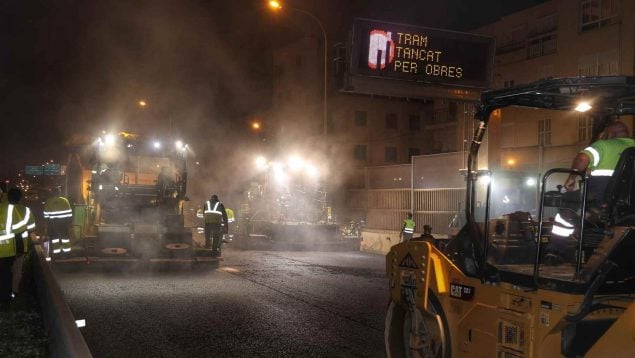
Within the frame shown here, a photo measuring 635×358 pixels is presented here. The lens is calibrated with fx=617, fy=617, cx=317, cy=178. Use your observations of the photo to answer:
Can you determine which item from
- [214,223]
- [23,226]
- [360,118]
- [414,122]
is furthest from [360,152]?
[23,226]

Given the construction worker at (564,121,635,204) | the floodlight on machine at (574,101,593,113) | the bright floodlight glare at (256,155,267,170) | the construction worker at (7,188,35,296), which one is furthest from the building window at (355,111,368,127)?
the construction worker at (564,121,635,204)

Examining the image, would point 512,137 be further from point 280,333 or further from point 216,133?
point 280,333

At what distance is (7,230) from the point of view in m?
8.27

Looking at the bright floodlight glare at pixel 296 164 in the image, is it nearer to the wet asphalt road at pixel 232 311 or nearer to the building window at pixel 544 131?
the wet asphalt road at pixel 232 311

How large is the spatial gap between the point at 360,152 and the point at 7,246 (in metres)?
32.2

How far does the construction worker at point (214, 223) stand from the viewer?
1516 centimetres

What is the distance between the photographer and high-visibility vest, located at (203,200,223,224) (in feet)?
50.6

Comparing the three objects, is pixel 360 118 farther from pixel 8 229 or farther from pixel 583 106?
pixel 583 106

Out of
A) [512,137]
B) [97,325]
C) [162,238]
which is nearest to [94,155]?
[162,238]

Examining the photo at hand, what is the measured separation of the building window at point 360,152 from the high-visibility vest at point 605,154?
34.9 m

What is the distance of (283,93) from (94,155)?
101 feet

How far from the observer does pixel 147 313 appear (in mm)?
8609

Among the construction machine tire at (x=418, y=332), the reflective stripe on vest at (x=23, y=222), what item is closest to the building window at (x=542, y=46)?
the reflective stripe on vest at (x=23, y=222)

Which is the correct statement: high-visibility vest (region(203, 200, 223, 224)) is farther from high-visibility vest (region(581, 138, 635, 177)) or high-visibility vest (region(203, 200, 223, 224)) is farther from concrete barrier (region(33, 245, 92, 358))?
high-visibility vest (region(581, 138, 635, 177))
